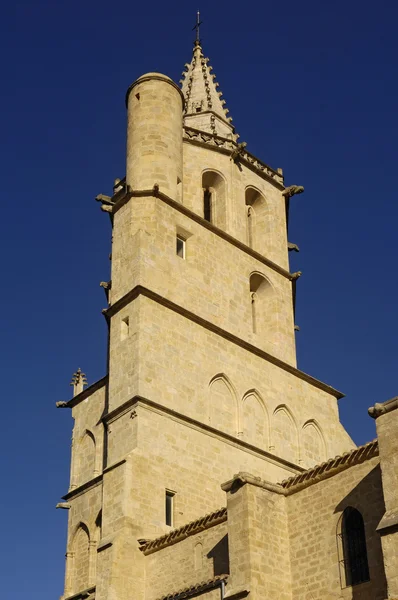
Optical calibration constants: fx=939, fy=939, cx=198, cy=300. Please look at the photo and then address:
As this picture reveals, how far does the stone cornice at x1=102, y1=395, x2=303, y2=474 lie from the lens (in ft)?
69.2

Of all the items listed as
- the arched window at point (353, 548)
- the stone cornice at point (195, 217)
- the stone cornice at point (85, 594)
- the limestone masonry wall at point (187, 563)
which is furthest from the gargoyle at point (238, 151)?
the arched window at point (353, 548)

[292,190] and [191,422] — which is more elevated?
[292,190]

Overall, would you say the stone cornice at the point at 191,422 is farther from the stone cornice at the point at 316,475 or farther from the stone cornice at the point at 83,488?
the stone cornice at the point at 316,475

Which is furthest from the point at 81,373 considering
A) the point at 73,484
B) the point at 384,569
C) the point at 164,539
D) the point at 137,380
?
the point at 384,569

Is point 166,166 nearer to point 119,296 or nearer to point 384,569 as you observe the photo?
point 119,296

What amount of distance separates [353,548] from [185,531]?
4159 millimetres

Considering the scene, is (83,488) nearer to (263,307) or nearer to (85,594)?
(85,594)

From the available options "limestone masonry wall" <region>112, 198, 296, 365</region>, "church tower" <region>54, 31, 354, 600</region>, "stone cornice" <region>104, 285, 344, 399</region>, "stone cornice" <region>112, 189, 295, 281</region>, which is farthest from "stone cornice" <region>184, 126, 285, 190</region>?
"stone cornice" <region>104, 285, 344, 399</region>

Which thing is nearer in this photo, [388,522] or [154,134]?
[388,522]

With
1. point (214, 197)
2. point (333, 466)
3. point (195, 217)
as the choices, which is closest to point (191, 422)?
point (333, 466)

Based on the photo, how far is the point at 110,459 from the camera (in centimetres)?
2100

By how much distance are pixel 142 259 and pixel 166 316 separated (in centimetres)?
157

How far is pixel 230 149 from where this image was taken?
2867 cm

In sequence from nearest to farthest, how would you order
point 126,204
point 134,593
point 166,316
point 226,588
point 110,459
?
point 226,588
point 134,593
point 110,459
point 166,316
point 126,204
